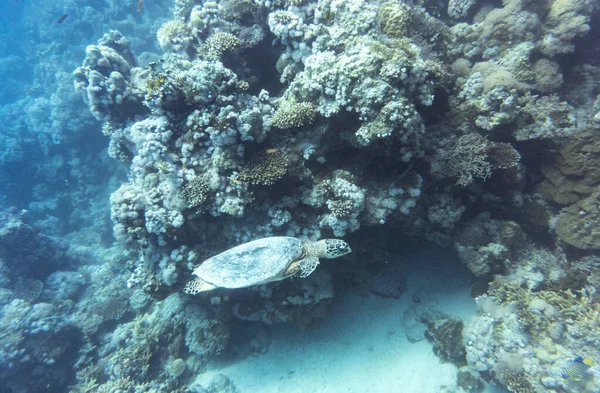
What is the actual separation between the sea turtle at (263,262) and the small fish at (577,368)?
4.48m

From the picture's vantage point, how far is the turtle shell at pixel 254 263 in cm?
481

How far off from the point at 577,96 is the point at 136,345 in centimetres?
1365

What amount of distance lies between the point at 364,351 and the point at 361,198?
453 cm

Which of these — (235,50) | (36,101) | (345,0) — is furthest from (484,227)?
(36,101)

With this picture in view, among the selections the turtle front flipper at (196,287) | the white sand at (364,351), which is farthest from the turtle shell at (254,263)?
the white sand at (364,351)

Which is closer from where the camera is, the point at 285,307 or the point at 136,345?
the point at 285,307

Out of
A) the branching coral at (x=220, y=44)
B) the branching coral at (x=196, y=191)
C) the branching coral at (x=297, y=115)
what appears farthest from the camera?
the branching coral at (x=220, y=44)

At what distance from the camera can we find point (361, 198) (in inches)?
217

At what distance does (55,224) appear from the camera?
55.8ft

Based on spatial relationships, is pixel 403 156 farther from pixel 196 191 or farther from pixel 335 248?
pixel 196 191

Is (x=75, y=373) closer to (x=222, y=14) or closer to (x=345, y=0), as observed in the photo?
(x=222, y=14)

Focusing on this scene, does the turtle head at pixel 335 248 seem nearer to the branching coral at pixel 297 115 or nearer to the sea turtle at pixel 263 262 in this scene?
the sea turtle at pixel 263 262

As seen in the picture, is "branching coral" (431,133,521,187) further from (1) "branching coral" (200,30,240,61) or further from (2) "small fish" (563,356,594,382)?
(1) "branching coral" (200,30,240,61)

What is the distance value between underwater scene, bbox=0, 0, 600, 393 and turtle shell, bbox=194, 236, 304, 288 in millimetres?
37
